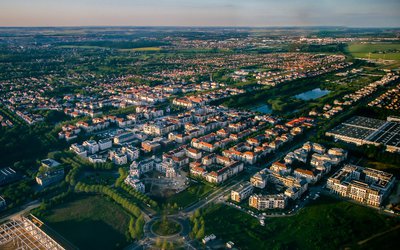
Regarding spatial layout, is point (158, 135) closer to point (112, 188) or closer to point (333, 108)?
point (112, 188)

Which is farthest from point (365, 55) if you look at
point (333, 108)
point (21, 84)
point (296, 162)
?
point (21, 84)

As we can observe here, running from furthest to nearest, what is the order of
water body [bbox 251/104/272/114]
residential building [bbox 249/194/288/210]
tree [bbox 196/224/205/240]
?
1. water body [bbox 251/104/272/114]
2. residential building [bbox 249/194/288/210]
3. tree [bbox 196/224/205/240]

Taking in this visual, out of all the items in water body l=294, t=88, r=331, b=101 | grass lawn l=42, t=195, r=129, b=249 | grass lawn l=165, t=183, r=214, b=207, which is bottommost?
water body l=294, t=88, r=331, b=101

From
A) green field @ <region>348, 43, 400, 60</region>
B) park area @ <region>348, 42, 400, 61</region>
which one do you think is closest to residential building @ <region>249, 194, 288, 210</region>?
park area @ <region>348, 42, 400, 61</region>

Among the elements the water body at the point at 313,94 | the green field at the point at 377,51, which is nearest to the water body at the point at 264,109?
the water body at the point at 313,94

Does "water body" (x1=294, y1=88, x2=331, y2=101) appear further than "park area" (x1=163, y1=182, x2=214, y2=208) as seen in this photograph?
Yes

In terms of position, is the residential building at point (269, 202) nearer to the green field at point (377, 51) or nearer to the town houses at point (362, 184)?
the town houses at point (362, 184)

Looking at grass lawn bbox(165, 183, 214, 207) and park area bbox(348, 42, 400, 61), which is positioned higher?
park area bbox(348, 42, 400, 61)

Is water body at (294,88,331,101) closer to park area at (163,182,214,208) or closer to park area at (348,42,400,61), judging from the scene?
park area at (163,182,214,208)
